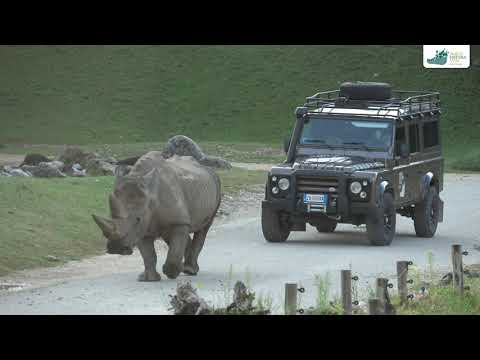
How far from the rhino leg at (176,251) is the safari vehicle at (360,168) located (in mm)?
4559

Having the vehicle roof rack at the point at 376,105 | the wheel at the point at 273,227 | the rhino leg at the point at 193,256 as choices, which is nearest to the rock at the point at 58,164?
the vehicle roof rack at the point at 376,105

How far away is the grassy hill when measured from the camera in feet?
193

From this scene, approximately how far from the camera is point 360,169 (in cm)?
2100

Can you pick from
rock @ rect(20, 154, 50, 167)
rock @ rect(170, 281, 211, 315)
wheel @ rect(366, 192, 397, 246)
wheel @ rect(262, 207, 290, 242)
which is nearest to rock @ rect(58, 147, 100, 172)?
rock @ rect(20, 154, 50, 167)

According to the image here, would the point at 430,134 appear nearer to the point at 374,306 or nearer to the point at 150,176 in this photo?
the point at 150,176

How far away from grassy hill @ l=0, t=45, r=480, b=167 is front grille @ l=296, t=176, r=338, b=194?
34.9 meters

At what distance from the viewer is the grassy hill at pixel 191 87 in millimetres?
58750

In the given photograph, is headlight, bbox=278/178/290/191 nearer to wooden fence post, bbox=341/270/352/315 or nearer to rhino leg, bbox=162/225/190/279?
rhino leg, bbox=162/225/190/279

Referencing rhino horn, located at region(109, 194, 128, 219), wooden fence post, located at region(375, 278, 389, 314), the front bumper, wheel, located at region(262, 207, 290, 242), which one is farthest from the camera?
wheel, located at region(262, 207, 290, 242)

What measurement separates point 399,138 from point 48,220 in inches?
254

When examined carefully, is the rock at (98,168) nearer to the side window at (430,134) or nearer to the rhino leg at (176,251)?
the side window at (430,134)

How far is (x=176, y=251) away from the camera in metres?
16.6

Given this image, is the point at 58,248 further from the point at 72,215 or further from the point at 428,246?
the point at 428,246
